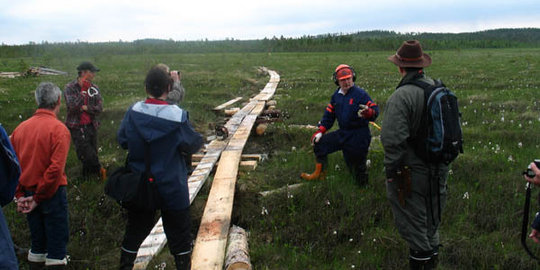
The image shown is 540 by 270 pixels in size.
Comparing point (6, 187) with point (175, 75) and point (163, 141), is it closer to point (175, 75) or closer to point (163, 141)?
point (163, 141)

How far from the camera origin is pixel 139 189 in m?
3.52

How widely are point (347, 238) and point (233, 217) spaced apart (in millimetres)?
1453

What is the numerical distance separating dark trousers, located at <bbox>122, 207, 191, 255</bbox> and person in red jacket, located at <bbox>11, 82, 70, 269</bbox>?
33.6 inches

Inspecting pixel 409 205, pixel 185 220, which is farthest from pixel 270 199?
pixel 409 205

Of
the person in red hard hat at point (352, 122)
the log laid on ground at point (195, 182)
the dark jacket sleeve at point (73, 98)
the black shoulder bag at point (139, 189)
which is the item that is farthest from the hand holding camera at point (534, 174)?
the dark jacket sleeve at point (73, 98)

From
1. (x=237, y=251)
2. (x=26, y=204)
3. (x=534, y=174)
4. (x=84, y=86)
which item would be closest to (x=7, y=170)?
(x=26, y=204)

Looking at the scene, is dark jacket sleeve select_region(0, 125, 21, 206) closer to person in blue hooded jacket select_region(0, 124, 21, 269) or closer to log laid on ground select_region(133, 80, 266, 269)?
person in blue hooded jacket select_region(0, 124, 21, 269)

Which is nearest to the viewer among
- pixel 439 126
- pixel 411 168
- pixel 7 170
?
pixel 7 170

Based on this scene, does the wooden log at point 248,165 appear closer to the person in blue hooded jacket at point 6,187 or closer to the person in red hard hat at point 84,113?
the person in red hard hat at point 84,113

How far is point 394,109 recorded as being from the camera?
359cm

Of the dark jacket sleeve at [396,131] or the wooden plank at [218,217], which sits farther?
the wooden plank at [218,217]

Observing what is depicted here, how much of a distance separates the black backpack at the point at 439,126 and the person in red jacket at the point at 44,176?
3.43 meters

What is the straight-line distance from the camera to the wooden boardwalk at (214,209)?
3.93 meters

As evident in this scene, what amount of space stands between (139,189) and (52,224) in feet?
4.27
